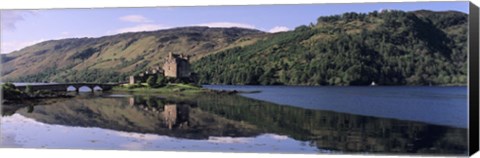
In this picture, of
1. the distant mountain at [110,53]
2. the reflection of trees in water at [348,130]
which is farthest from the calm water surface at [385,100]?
the distant mountain at [110,53]

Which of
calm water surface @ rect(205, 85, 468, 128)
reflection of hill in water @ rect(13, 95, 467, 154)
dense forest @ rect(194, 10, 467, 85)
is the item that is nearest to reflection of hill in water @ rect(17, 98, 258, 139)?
reflection of hill in water @ rect(13, 95, 467, 154)

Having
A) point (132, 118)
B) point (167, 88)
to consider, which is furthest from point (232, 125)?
point (132, 118)

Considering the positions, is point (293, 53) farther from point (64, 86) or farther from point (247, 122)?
point (64, 86)

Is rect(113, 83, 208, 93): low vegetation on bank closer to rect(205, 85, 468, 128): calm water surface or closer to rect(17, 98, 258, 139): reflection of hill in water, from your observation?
rect(17, 98, 258, 139): reflection of hill in water

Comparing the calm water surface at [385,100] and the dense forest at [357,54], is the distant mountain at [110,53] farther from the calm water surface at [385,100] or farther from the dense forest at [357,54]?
the calm water surface at [385,100]

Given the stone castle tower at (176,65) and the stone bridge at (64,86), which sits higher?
the stone castle tower at (176,65)
